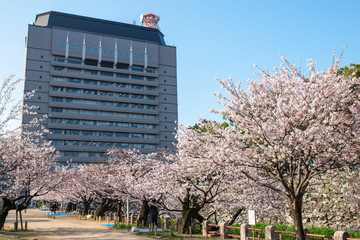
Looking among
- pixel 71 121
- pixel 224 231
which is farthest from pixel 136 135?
pixel 224 231

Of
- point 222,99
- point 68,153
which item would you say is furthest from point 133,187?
point 68,153

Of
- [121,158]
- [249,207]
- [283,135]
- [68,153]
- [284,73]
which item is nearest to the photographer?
[283,135]

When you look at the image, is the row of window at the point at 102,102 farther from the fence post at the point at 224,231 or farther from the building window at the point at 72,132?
the fence post at the point at 224,231

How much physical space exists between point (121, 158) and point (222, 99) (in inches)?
1069

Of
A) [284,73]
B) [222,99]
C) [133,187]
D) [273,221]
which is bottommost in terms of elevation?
[273,221]

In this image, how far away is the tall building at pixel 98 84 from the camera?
3812 inches

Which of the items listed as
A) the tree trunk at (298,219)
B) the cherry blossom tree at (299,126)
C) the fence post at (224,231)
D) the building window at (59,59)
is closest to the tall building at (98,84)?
the building window at (59,59)

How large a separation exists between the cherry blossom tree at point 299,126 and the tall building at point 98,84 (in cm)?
8393

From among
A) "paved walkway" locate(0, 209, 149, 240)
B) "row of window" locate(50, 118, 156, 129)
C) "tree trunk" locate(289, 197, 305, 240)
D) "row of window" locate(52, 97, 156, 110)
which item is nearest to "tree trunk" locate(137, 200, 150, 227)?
"paved walkway" locate(0, 209, 149, 240)

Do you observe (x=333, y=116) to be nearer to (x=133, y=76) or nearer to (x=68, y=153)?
(x=68, y=153)

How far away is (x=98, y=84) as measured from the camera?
339ft

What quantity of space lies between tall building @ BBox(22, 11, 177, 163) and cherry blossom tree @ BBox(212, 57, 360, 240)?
8393cm

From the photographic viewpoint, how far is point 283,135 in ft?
42.9

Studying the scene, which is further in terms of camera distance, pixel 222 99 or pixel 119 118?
pixel 119 118
